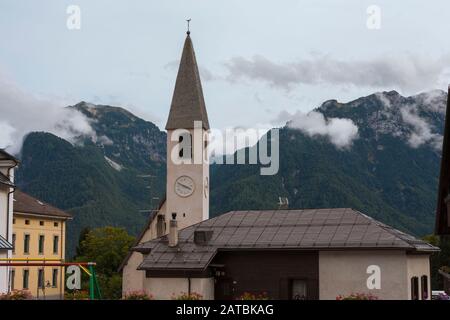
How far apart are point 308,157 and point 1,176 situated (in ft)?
413

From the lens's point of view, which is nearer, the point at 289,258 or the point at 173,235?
the point at 289,258

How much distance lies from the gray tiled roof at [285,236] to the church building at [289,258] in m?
0.05

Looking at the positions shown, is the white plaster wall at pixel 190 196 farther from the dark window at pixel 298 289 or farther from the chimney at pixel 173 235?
the dark window at pixel 298 289

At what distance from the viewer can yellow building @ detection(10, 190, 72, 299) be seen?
60.5 meters

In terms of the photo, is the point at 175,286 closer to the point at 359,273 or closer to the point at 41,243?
the point at 359,273

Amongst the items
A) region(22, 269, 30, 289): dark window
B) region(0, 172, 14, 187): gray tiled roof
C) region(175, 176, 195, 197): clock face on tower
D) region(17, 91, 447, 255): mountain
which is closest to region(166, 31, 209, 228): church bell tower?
region(175, 176, 195, 197): clock face on tower

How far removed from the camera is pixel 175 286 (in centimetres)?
3516

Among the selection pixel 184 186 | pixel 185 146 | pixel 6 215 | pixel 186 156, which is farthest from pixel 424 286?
Result: pixel 185 146

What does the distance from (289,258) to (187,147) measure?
28681mm

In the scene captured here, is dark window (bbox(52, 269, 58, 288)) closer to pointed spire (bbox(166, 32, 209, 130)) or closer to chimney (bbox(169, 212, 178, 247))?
pointed spire (bbox(166, 32, 209, 130))

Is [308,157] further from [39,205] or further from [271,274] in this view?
[271,274]

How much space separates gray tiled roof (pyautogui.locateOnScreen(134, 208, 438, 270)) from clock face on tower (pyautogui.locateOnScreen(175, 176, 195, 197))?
21.8m

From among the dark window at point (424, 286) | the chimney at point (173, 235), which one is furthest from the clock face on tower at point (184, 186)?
the dark window at point (424, 286)
